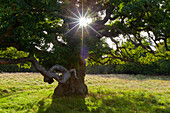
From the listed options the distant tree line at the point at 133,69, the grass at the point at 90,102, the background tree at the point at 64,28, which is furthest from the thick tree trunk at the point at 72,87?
the distant tree line at the point at 133,69

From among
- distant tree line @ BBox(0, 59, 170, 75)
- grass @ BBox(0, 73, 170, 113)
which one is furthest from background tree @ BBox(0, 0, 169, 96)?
distant tree line @ BBox(0, 59, 170, 75)

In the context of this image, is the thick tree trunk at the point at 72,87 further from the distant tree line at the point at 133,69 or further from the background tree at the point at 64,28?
the distant tree line at the point at 133,69

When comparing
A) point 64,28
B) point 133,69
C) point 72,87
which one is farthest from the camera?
point 133,69

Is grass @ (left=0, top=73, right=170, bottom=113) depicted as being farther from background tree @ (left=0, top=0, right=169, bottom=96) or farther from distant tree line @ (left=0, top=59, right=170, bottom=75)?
distant tree line @ (left=0, top=59, right=170, bottom=75)

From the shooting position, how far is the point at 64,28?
12.8m

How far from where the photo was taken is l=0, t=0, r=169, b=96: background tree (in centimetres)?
991

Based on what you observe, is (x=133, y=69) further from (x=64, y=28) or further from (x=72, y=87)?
(x=64, y=28)

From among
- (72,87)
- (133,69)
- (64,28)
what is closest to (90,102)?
(72,87)

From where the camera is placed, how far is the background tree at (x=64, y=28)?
390 inches

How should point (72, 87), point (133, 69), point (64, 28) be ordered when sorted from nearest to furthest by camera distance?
point (64, 28) < point (72, 87) < point (133, 69)

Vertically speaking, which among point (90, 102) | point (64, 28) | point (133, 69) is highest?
point (64, 28)

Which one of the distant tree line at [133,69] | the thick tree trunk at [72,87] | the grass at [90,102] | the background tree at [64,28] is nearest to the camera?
the background tree at [64,28]

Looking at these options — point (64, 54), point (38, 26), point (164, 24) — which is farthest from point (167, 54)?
point (38, 26)

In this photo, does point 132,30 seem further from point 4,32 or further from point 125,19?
point 4,32
